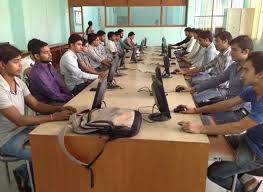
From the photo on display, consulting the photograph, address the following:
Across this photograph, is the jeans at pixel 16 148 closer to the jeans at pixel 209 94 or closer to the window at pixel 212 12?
the jeans at pixel 209 94

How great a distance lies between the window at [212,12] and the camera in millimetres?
8255

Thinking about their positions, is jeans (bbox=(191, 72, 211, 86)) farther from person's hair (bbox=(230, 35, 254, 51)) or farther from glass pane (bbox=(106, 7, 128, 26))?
glass pane (bbox=(106, 7, 128, 26))

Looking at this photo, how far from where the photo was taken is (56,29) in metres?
9.53

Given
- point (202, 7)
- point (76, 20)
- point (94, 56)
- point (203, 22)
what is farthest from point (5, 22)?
point (202, 7)

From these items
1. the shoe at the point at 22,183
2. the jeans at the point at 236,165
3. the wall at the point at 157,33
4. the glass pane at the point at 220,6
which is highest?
the glass pane at the point at 220,6

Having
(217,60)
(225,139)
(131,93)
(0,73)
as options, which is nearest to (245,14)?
(217,60)

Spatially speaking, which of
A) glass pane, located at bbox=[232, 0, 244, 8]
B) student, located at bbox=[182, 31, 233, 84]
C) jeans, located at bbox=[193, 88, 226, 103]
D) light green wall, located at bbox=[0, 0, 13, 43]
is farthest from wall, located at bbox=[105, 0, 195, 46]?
jeans, located at bbox=[193, 88, 226, 103]

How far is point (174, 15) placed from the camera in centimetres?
1113

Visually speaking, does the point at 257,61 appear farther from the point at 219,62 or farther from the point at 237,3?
the point at 237,3

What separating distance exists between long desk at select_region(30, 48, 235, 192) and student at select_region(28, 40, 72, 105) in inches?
41.2

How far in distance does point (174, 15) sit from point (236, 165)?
10092mm

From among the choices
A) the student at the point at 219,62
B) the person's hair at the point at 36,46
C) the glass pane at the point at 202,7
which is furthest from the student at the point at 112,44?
the person's hair at the point at 36,46

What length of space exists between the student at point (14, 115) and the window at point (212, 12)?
708 centimetres

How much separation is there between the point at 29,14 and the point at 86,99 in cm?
575
